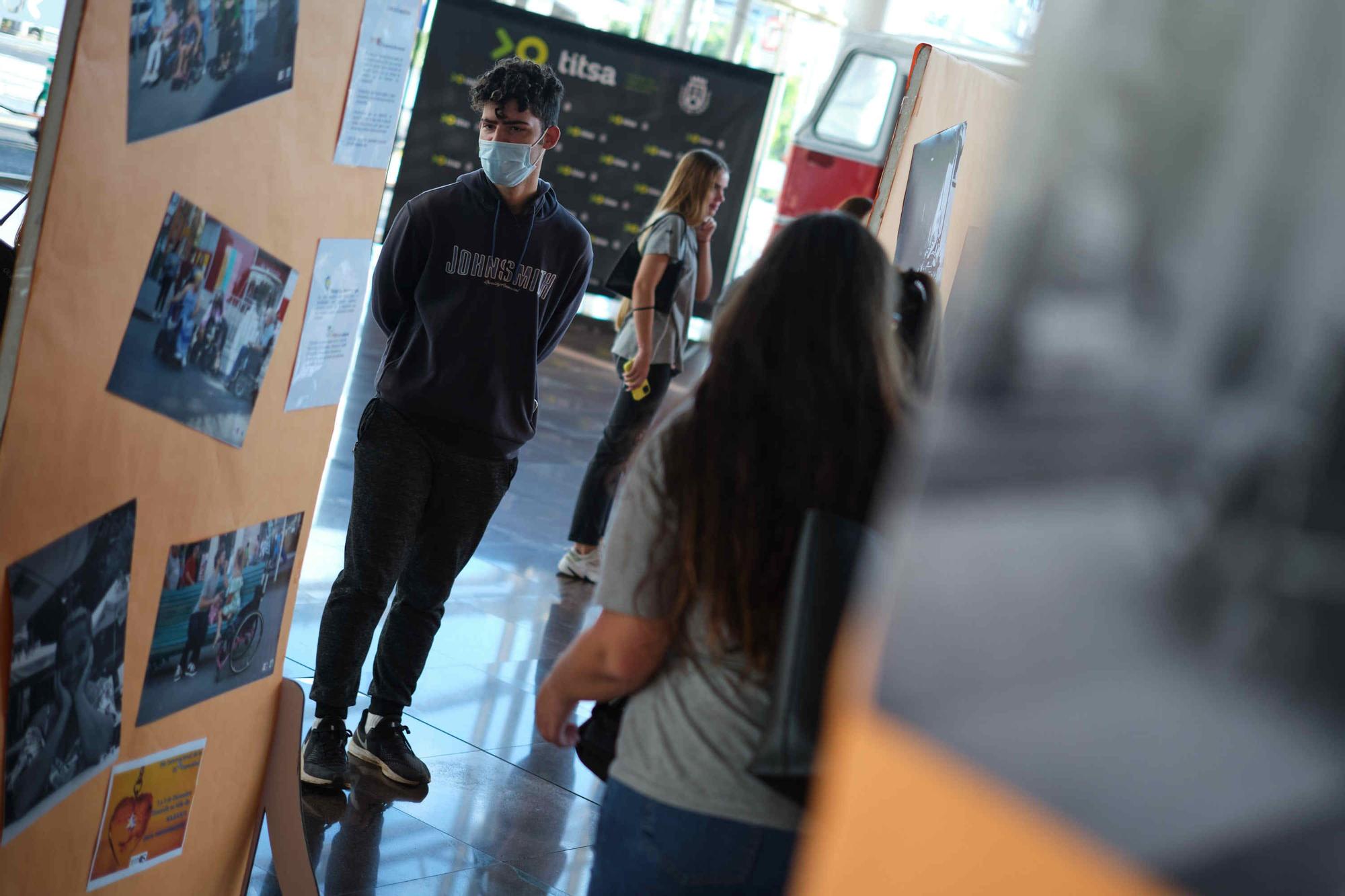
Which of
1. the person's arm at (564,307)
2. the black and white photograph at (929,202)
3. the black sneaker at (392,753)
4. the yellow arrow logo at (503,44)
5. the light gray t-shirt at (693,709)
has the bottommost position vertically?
the black sneaker at (392,753)

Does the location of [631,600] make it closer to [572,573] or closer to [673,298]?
[673,298]

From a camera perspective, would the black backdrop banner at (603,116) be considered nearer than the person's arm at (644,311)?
No

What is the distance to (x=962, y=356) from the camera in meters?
0.53

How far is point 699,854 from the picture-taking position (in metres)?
1.44

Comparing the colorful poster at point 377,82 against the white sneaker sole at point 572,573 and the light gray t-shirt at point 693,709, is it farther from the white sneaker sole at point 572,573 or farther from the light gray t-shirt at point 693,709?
the white sneaker sole at point 572,573

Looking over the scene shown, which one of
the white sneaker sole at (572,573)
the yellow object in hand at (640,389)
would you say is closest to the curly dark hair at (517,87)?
the yellow object in hand at (640,389)

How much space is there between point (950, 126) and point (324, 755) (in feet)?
7.56

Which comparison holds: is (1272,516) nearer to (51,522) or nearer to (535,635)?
(51,522)

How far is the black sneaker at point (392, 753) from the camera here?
3283mm

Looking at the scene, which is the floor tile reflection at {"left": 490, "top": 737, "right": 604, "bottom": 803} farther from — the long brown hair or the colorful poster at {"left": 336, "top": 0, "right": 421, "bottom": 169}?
the long brown hair

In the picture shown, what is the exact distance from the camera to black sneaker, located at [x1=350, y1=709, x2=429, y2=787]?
328 cm

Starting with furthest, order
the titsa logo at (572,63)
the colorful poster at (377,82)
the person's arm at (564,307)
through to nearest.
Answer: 1. the titsa logo at (572,63)
2. the person's arm at (564,307)
3. the colorful poster at (377,82)

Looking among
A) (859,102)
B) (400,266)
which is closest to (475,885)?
(400,266)

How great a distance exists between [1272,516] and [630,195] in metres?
10.6
